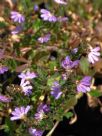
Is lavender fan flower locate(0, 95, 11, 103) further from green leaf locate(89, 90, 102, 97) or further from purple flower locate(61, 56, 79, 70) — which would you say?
green leaf locate(89, 90, 102, 97)

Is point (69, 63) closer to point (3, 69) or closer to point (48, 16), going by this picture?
point (3, 69)

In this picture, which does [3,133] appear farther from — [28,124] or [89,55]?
[89,55]

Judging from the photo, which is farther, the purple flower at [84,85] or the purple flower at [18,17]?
the purple flower at [18,17]

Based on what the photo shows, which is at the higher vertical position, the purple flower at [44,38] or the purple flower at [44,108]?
the purple flower at [44,38]

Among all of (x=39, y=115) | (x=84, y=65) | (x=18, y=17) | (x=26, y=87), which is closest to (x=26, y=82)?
(x=26, y=87)

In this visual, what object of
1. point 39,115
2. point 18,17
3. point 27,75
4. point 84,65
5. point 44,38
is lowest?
point 39,115

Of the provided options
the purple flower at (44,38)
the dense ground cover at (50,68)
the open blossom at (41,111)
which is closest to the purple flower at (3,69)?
the dense ground cover at (50,68)

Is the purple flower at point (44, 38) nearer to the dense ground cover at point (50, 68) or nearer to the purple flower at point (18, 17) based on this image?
the dense ground cover at point (50, 68)

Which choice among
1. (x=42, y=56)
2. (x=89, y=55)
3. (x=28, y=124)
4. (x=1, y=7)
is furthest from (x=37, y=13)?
(x=28, y=124)
